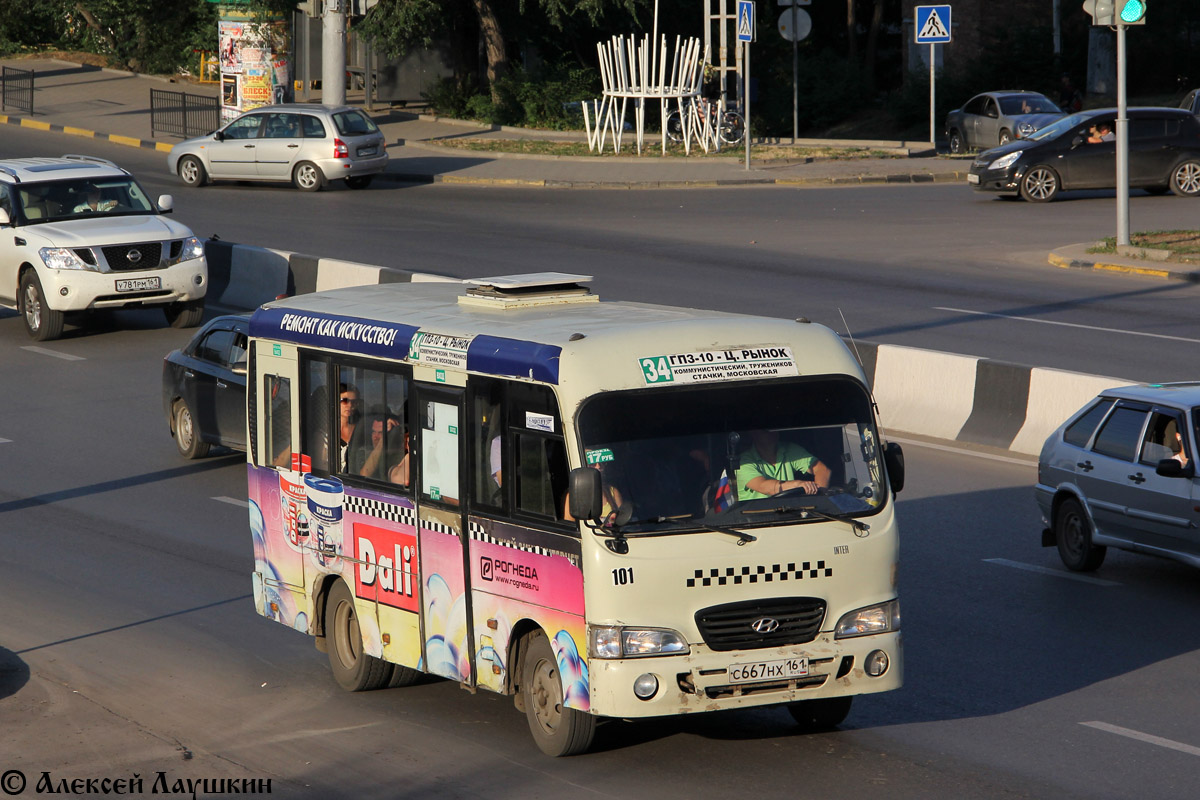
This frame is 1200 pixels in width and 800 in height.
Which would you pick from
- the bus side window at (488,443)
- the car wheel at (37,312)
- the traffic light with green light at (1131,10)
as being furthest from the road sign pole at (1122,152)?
the bus side window at (488,443)

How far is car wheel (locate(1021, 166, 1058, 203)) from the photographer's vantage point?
31266mm

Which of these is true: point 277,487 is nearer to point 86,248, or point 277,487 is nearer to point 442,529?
point 442,529

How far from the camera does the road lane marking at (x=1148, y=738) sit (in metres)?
7.75

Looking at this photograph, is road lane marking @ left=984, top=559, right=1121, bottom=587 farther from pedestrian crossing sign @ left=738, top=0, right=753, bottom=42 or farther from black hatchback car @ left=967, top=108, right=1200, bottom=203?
pedestrian crossing sign @ left=738, top=0, right=753, bottom=42

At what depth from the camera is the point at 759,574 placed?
7.35 metres

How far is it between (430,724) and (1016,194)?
83.2 feet

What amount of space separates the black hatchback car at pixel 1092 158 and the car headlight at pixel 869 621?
24664 mm

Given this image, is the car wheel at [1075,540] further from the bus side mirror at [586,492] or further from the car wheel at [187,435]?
the car wheel at [187,435]

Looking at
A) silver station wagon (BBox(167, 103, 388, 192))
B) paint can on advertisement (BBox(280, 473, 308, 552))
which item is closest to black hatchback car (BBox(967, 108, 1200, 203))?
silver station wagon (BBox(167, 103, 388, 192))

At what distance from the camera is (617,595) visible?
721cm

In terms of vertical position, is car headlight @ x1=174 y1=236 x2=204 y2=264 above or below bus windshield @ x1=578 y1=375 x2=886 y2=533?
above

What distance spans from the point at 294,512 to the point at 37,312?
13.0 meters

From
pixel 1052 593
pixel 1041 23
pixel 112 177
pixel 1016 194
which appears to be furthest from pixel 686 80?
pixel 1052 593

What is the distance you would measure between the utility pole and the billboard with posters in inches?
66.2
